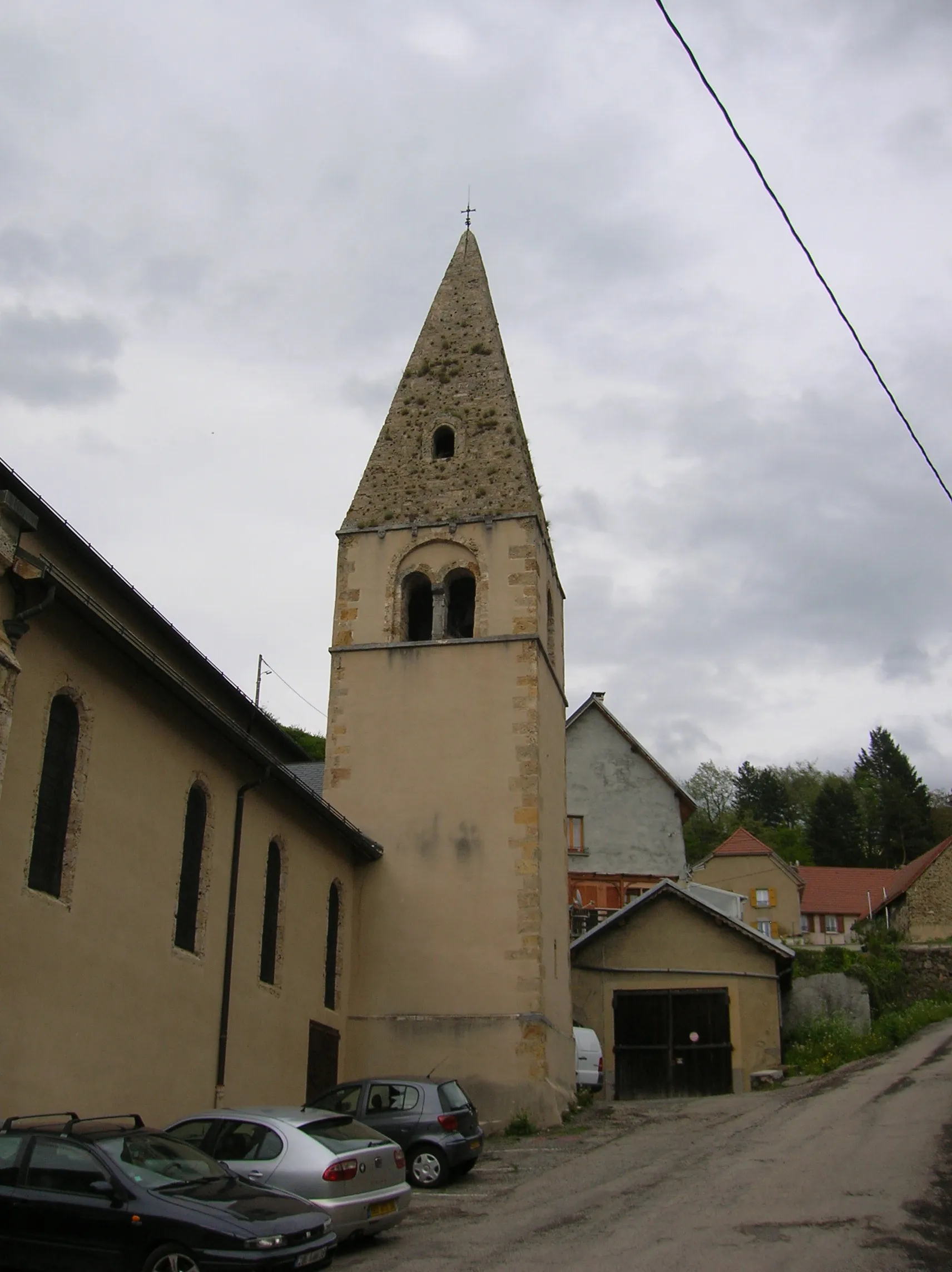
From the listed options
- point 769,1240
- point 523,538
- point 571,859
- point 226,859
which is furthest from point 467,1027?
point 571,859

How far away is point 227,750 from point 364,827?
6431mm

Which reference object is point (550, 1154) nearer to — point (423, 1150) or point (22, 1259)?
point (423, 1150)

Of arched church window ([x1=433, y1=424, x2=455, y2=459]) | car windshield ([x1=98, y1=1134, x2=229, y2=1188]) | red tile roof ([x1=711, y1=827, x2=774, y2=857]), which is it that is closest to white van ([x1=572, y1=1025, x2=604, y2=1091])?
arched church window ([x1=433, y1=424, x2=455, y2=459])

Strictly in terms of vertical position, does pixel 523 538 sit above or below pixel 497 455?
below

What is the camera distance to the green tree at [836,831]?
80.1m

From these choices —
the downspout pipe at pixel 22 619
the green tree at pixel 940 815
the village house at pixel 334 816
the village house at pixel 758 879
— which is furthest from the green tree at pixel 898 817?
the downspout pipe at pixel 22 619

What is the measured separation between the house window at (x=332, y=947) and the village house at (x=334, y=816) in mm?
85

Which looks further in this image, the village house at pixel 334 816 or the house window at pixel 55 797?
the village house at pixel 334 816

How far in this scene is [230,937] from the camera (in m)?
17.3

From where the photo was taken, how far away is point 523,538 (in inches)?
1011

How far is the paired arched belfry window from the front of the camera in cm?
2558

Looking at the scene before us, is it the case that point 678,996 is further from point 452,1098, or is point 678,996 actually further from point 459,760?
point 452,1098

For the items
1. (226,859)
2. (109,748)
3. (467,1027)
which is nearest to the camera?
(109,748)

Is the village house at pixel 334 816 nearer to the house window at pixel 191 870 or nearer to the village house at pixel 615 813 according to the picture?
the house window at pixel 191 870
